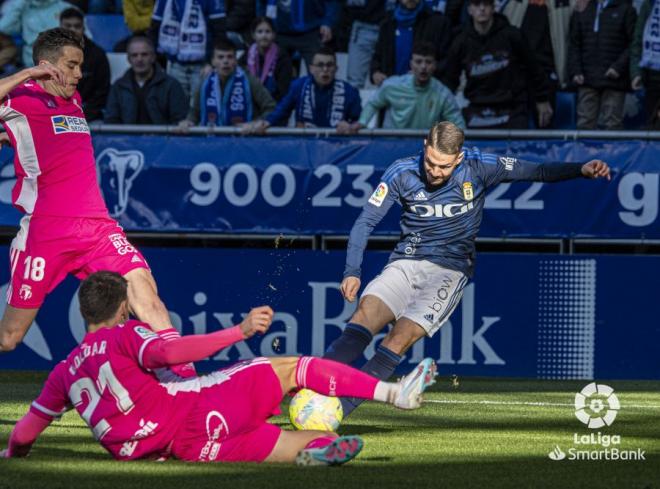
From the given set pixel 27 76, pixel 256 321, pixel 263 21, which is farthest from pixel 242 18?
pixel 256 321

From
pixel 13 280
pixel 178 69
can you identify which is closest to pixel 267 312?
pixel 13 280

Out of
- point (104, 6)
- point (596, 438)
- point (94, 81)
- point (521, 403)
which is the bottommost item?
point (521, 403)

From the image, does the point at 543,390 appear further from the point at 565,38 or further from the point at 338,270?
the point at 565,38

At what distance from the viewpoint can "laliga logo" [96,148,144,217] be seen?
531 inches

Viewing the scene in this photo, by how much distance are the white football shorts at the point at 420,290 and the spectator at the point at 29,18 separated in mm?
8339

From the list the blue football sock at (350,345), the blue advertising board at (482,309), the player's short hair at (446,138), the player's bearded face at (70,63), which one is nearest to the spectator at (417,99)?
the blue advertising board at (482,309)

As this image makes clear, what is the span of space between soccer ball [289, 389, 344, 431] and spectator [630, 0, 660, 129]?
727 centimetres

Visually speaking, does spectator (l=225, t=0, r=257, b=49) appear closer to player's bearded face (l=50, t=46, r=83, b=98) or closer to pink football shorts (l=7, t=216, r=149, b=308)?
player's bearded face (l=50, t=46, r=83, b=98)

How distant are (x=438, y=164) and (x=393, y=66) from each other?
6617 millimetres

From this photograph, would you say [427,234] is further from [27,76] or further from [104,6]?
[104,6]

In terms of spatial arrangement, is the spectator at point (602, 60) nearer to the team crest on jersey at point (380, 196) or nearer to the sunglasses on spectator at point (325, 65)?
the sunglasses on spectator at point (325, 65)

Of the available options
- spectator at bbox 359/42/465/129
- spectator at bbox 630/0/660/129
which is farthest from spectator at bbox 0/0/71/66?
spectator at bbox 630/0/660/129

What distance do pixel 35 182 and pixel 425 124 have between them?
6.22 meters

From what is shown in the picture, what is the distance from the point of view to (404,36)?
49.7 feet
